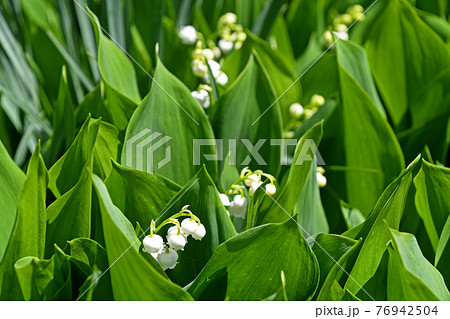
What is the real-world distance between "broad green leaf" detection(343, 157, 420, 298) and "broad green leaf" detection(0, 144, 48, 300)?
40 cm

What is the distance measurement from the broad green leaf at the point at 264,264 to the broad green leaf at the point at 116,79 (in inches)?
13.7

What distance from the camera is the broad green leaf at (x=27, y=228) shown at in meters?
0.66

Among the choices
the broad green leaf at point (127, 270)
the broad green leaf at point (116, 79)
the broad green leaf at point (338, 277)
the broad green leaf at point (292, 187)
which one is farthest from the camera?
the broad green leaf at point (116, 79)

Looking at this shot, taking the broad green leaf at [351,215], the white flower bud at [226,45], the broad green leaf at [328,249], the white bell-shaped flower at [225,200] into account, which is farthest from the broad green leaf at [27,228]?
the white flower bud at [226,45]

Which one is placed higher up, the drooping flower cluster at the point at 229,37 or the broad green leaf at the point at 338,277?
the drooping flower cluster at the point at 229,37

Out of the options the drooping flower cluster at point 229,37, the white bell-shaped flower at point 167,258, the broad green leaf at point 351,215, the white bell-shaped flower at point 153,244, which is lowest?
the broad green leaf at point 351,215

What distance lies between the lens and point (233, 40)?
1.25 metres

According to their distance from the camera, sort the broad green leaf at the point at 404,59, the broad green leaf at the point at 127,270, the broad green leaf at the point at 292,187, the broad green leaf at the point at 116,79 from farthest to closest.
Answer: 1. the broad green leaf at the point at 404,59
2. the broad green leaf at the point at 116,79
3. the broad green leaf at the point at 292,187
4. the broad green leaf at the point at 127,270

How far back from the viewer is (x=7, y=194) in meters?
0.79

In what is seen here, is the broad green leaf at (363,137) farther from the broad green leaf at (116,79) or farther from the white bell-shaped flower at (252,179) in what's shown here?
the broad green leaf at (116,79)

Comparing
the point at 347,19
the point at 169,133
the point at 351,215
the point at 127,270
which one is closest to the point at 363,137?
the point at 351,215

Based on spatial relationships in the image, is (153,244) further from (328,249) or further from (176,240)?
(328,249)
